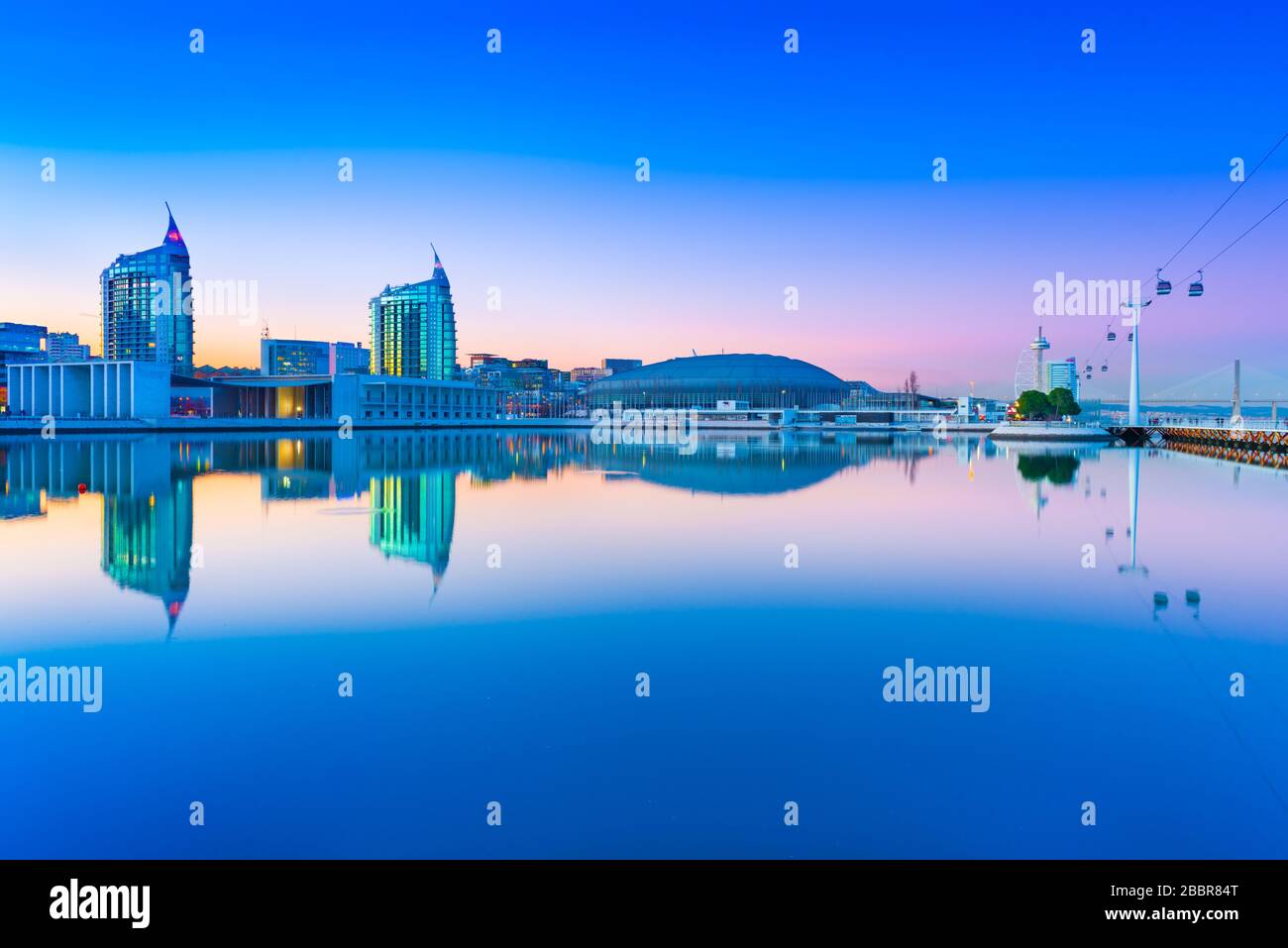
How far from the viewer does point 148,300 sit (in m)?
147

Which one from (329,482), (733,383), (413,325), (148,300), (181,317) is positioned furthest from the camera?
(413,325)

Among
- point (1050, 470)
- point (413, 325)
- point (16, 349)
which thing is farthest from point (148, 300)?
point (1050, 470)

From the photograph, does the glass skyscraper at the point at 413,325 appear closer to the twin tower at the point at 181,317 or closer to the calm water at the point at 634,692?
the twin tower at the point at 181,317

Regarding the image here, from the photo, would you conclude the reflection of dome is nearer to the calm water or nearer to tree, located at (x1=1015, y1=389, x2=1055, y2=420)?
tree, located at (x1=1015, y1=389, x2=1055, y2=420)

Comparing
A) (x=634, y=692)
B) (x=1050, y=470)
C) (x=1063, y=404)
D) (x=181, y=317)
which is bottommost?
(x=634, y=692)

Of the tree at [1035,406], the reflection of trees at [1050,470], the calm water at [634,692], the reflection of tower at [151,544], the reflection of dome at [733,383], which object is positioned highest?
the reflection of dome at [733,383]

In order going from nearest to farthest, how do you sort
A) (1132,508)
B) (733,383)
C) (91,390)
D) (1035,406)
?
(1132,508)
(91,390)
(1035,406)
(733,383)

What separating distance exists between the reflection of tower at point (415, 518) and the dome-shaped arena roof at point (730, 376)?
383 feet

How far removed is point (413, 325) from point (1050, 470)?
16402cm

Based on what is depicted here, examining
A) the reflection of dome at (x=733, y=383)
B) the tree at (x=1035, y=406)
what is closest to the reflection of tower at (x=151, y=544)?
the tree at (x=1035, y=406)

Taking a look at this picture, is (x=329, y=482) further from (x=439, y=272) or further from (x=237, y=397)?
(x=439, y=272)

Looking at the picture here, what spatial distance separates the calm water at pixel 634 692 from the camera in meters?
4.15
